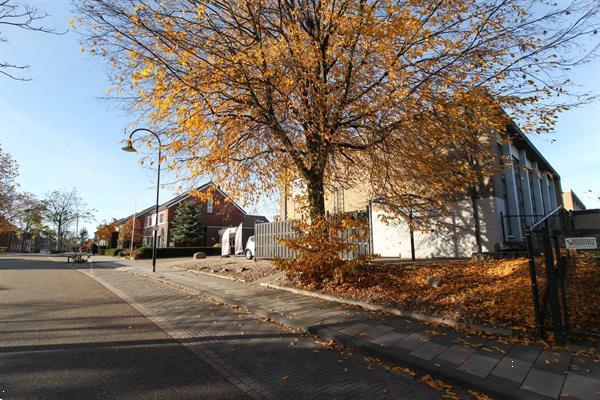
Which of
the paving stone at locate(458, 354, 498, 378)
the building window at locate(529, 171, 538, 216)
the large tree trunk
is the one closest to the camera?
the paving stone at locate(458, 354, 498, 378)

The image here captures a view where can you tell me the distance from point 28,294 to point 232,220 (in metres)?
40.2

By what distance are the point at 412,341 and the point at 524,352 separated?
4.93ft

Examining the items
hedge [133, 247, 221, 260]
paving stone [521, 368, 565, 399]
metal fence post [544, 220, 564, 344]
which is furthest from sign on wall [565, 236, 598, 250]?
hedge [133, 247, 221, 260]

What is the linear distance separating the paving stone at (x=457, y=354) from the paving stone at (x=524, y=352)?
504 millimetres

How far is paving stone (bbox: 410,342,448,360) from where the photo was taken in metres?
4.77

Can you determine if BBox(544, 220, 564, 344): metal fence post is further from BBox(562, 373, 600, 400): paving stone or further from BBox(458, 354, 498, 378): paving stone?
BBox(458, 354, 498, 378): paving stone

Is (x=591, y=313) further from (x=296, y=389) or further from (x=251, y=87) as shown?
(x=251, y=87)

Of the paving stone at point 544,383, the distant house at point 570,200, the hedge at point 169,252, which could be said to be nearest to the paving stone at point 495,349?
the paving stone at point 544,383

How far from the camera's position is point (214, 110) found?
29.1 feet

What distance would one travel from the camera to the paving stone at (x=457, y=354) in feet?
15.1

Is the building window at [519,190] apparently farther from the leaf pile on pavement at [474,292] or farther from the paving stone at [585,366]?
the paving stone at [585,366]

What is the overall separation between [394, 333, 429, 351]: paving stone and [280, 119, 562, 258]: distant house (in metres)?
5.67

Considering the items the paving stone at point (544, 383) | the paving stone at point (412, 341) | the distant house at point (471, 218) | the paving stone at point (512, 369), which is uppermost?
the distant house at point (471, 218)

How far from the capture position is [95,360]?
4.62 meters
